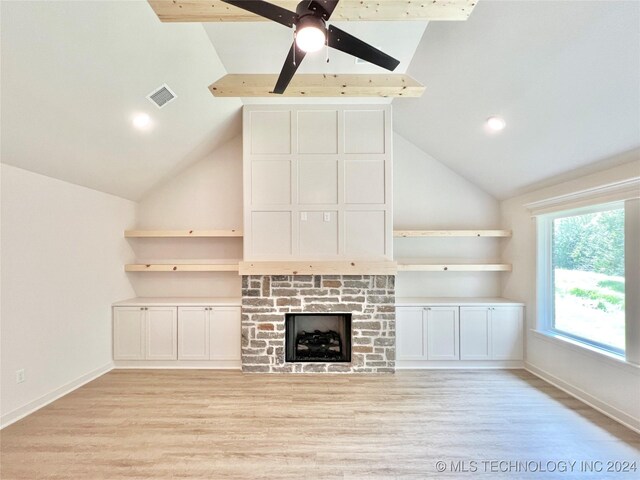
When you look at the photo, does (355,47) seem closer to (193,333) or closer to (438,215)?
(438,215)

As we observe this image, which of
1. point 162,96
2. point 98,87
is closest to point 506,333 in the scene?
point 162,96

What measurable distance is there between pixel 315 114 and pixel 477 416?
12.4 feet

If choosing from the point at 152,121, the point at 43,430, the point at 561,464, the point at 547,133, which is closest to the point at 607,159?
the point at 547,133

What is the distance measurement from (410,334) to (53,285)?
164 inches

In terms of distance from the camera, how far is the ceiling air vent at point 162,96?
9.03 feet

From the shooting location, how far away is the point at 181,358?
148 inches

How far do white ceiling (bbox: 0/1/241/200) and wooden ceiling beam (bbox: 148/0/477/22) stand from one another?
1.59 ft

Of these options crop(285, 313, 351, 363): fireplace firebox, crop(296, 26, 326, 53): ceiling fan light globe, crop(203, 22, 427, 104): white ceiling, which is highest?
crop(203, 22, 427, 104): white ceiling

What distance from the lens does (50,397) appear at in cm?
Result: 294

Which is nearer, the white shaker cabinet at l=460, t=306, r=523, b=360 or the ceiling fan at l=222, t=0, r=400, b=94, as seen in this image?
the ceiling fan at l=222, t=0, r=400, b=94

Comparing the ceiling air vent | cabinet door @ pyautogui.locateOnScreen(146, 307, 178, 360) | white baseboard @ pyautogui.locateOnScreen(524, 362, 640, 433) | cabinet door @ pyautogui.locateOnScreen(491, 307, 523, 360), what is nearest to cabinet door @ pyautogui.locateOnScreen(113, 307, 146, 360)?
cabinet door @ pyautogui.locateOnScreen(146, 307, 178, 360)

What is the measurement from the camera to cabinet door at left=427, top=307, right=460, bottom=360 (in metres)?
3.75

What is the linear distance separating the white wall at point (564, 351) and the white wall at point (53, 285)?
552cm

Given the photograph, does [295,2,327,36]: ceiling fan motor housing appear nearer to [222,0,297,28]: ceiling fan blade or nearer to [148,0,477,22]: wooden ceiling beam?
[222,0,297,28]: ceiling fan blade
